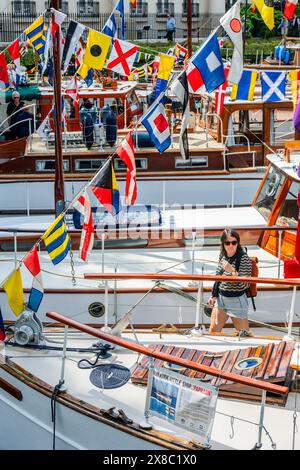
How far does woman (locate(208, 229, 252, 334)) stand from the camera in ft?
28.0

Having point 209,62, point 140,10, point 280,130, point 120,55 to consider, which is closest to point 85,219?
point 209,62

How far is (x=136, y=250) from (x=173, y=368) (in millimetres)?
4612

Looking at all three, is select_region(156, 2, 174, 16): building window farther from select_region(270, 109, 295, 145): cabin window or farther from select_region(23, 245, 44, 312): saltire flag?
select_region(23, 245, 44, 312): saltire flag

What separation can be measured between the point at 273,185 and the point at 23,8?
117 feet

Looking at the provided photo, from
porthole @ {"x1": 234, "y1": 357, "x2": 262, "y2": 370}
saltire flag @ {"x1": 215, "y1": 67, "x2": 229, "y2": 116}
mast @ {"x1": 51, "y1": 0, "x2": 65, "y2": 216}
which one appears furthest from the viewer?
saltire flag @ {"x1": 215, "y1": 67, "x2": 229, "y2": 116}

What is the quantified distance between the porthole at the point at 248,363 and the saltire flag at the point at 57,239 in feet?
8.65

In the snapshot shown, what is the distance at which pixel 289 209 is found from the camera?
1122 centimetres

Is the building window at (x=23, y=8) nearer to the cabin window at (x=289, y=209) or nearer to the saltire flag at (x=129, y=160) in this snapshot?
the saltire flag at (x=129, y=160)

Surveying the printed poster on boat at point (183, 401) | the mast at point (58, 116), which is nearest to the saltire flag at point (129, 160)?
the mast at point (58, 116)

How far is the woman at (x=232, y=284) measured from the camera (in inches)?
336

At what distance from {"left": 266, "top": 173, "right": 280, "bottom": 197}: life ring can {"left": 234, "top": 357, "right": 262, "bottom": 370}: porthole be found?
4654 mm

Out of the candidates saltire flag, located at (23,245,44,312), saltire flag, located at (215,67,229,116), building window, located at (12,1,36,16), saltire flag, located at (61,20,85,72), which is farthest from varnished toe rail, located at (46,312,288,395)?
building window, located at (12,1,36,16)

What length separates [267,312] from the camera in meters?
10.5

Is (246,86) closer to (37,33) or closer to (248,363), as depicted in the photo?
(37,33)
